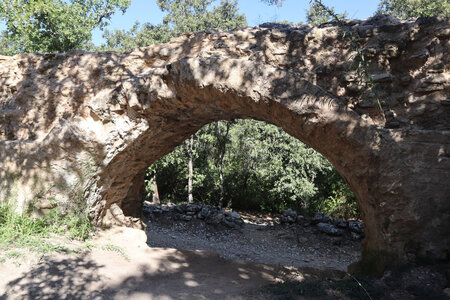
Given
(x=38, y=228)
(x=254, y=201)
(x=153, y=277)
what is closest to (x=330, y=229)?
(x=153, y=277)

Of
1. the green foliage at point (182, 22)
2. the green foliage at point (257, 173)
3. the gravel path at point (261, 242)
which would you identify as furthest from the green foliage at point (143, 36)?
the gravel path at point (261, 242)

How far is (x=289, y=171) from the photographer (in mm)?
12195

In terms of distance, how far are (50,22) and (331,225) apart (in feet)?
44.3

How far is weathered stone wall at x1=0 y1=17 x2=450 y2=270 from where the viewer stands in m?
3.33

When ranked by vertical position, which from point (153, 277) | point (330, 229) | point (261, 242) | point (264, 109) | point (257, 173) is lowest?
point (261, 242)

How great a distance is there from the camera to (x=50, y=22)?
12961 millimetres

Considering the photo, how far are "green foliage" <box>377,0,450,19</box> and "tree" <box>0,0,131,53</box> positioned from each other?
45.0ft

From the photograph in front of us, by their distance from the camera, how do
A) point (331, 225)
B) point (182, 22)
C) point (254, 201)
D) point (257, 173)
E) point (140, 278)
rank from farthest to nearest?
point (182, 22) < point (254, 201) < point (257, 173) < point (331, 225) < point (140, 278)

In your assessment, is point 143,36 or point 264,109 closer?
point 264,109

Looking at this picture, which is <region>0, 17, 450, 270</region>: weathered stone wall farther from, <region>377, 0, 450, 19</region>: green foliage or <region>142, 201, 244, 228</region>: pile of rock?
<region>377, 0, 450, 19</region>: green foliage

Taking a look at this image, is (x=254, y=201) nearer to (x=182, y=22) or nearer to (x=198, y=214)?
(x=198, y=214)

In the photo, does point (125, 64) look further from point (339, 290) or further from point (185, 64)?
point (339, 290)

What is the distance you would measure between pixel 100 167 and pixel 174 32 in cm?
1682

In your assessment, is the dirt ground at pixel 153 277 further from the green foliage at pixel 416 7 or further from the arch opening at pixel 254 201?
the green foliage at pixel 416 7
